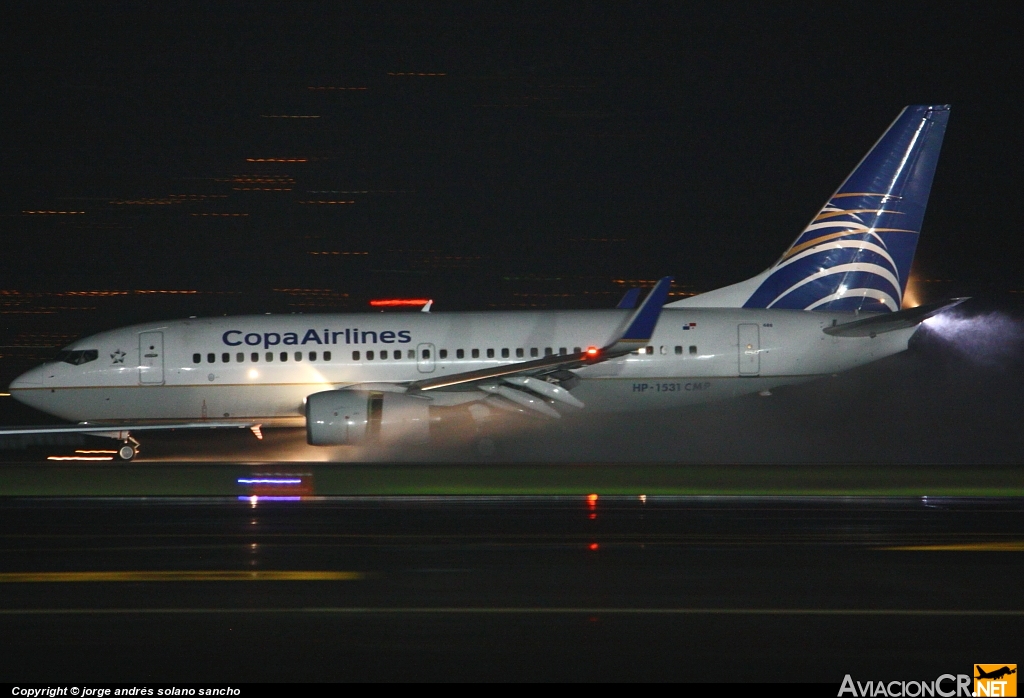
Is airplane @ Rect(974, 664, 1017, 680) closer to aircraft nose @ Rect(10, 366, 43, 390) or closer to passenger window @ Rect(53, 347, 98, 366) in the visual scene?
passenger window @ Rect(53, 347, 98, 366)

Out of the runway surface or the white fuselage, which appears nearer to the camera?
the runway surface

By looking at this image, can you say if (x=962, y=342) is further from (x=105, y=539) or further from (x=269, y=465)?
(x=105, y=539)

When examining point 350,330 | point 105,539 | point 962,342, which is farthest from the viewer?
point 962,342

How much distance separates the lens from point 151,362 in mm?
17234

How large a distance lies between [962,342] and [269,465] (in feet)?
45.2

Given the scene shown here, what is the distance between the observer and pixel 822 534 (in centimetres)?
869

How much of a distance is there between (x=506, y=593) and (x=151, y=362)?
12419 millimetres

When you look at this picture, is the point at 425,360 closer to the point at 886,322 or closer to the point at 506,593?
the point at 886,322

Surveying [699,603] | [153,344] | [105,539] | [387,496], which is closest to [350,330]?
[153,344]

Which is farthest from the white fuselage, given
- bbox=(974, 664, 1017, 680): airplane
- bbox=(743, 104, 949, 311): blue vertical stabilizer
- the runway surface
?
bbox=(974, 664, 1017, 680): airplane

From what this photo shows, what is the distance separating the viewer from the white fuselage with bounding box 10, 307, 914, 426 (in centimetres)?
1700

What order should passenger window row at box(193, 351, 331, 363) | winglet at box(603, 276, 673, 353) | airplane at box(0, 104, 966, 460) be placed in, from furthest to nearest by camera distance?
1. passenger window row at box(193, 351, 331, 363)
2. airplane at box(0, 104, 966, 460)
3. winglet at box(603, 276, 673, 353)

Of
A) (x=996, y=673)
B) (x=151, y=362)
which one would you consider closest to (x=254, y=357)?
(x=151, y=362)

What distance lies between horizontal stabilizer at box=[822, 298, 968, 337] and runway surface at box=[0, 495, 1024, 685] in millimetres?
6071
